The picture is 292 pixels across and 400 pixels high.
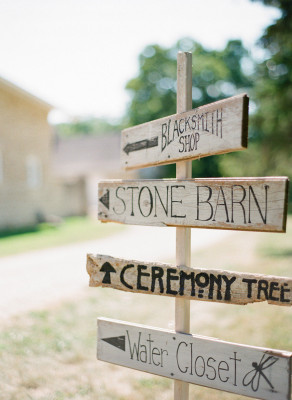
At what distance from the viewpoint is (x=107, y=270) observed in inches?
91.9

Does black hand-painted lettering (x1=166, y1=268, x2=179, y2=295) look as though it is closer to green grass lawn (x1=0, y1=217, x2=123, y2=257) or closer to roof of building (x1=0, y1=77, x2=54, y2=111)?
green grass lawn (x1=0, y1=217, x2=123, y2=257)

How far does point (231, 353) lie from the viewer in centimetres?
199

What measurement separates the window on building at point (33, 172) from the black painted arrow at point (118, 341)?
16.1 metres

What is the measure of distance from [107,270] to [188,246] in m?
0.51

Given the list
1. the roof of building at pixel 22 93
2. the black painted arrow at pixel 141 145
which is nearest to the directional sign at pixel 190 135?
the black painted arrow at pixel 141 145

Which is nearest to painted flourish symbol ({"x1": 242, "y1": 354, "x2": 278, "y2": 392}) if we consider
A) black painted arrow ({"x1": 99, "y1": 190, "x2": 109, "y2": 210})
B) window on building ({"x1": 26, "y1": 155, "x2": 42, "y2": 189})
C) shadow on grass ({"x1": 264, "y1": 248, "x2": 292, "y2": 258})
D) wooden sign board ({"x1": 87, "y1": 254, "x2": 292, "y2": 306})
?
Answer: wooden sign board ({"x1": 87, "y1": 254, "x2": 292, "y2": 306})

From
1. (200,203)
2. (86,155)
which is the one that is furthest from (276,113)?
(86,155)

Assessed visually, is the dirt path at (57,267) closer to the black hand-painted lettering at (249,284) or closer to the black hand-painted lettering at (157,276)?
the black hand-painted lettering at (157,276)

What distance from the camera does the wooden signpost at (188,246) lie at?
189cm

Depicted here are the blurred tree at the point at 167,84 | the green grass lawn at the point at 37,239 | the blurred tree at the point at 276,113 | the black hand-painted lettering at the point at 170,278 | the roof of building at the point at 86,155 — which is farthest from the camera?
the blurred tree at the point at 167,84

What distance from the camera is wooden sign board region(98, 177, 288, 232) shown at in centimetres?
185

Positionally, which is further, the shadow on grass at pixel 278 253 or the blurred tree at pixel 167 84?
the blurred tree at pixel 167 84

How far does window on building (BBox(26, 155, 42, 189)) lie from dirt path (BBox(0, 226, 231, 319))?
6453 millimetres

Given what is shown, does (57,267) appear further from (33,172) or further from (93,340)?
(33,172)
